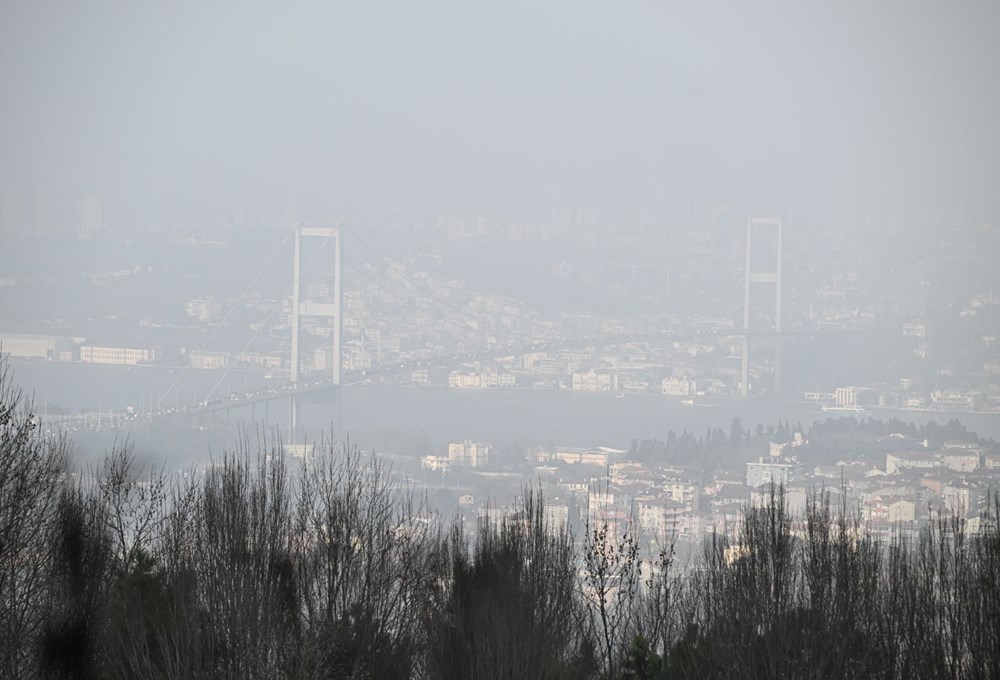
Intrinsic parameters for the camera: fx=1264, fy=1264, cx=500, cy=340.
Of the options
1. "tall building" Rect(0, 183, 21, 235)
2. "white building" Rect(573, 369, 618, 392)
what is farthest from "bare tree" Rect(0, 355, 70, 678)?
"tall building" Rect(0, 183, 21, 235)

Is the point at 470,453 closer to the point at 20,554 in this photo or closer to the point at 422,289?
the point at 422,289

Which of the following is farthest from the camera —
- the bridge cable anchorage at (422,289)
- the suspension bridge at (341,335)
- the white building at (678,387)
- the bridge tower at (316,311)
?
the bridge cable anchorage at (422,289)

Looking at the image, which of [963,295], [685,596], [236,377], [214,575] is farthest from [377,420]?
[214,575]

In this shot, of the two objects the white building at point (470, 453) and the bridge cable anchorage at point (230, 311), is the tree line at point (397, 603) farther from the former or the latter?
the bridge cable anchorage at point (230, 311)

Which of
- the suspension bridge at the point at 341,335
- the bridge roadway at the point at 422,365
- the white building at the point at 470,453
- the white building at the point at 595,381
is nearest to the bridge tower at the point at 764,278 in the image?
the suspension bridge at the point at 341,335

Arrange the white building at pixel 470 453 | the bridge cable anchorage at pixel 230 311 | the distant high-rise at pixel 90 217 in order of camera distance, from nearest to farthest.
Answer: the white building at pixel 470 453
the bridge cable anchorage at pixel 230 311
the distant high-rise at pixel 90 217

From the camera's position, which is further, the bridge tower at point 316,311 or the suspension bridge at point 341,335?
the bridge tower at point 316,311

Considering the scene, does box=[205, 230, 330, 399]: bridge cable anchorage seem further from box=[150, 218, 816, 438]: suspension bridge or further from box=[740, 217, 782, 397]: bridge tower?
box=[740, 217, 782, 397]: bridge tower
